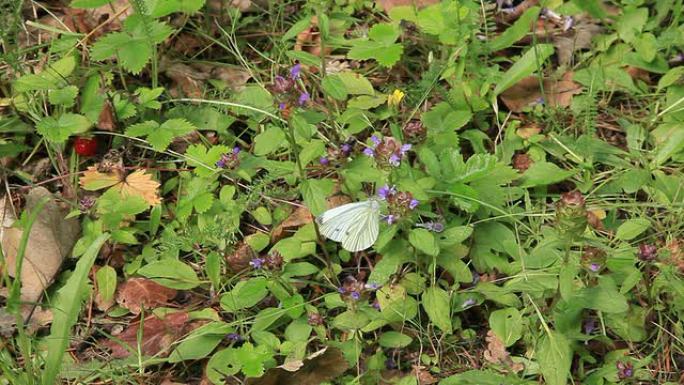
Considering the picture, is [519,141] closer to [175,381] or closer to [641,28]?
[641,28]

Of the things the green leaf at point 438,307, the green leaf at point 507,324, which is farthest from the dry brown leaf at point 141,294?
the green leaf at point 507,324

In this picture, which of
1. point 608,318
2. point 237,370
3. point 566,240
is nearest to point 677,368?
point 608,318

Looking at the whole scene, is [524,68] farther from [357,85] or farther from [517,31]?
[357,85]

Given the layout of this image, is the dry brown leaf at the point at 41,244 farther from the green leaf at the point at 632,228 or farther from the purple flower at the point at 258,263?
the green leaf at the point at 632,228

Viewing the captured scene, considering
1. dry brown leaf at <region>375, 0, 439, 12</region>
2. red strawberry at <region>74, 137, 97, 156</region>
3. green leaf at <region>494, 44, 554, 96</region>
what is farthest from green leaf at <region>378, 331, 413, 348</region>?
dry brown leaf at <region>375, 0, 439, 12</region>

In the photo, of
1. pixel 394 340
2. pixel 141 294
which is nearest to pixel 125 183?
pixel 141 294

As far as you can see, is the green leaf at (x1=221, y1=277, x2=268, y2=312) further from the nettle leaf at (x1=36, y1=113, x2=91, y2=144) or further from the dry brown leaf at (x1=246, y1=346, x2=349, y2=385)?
the nettle leaf at (x1=36, y1=113, x2=91, y2=144)

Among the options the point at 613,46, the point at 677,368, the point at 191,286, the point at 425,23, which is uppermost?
the point at 425,23
